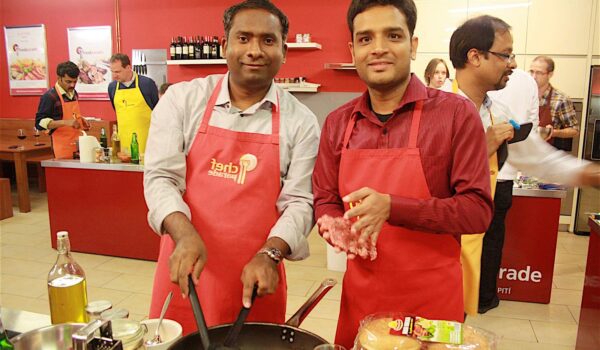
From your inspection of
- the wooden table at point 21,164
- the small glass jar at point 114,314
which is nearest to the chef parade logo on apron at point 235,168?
the small glass jar at point 114,314

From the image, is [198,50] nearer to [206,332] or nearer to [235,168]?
[235,168]

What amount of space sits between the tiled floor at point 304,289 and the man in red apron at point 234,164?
1.64 metres

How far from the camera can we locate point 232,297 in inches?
62.7

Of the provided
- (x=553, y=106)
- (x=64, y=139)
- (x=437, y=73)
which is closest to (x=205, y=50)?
(x=64, y=139)

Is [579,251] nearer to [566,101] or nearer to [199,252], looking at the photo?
[566,101]

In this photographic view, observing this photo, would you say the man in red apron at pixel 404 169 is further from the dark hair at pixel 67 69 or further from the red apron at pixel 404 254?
the dark hair at pixel 67 69

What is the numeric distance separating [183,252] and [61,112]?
17.0 feet

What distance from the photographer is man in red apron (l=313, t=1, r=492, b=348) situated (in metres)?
1.30

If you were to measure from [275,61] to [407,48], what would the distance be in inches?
17.4

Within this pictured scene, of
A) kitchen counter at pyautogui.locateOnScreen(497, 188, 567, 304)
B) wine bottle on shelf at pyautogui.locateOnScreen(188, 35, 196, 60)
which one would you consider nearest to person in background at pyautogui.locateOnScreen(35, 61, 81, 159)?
wine bottle on shelf at pyautogui.locateOnScreen(188, 35, 196, 60)

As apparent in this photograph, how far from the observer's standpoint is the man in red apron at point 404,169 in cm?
130

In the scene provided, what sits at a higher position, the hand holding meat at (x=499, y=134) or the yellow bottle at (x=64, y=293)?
the hand holding meat at (x=499, y=134)

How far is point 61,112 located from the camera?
18.6ft

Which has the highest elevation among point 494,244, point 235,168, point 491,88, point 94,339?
point 491,88
